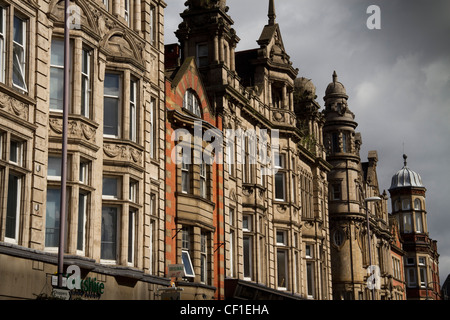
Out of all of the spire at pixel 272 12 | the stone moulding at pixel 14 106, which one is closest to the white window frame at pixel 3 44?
the stone moulding at pixel 14 106

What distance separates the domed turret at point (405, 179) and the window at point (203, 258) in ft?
250

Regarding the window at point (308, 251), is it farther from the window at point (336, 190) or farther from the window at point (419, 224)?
the window at point (419, 224)

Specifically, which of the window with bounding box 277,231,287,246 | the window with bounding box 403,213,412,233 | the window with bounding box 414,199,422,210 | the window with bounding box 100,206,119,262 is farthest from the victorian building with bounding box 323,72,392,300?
the window with bounding box 100,206,119,262

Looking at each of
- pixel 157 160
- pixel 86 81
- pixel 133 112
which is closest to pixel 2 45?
pixel 86 81

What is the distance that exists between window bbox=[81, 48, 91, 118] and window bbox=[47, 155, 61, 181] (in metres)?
2.24

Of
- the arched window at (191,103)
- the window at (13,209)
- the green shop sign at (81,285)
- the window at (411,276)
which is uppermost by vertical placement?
the arched window at (191,103)

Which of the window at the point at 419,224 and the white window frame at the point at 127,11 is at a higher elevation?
the window at the point at 419,224

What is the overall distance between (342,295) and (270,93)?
22.3m

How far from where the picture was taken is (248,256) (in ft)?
137

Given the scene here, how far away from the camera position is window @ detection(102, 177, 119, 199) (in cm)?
2767

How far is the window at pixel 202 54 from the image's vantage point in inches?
1628

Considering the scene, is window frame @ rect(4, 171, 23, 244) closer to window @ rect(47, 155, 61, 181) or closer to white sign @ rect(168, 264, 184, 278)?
window @ rect(47, 155, 61, 181)
